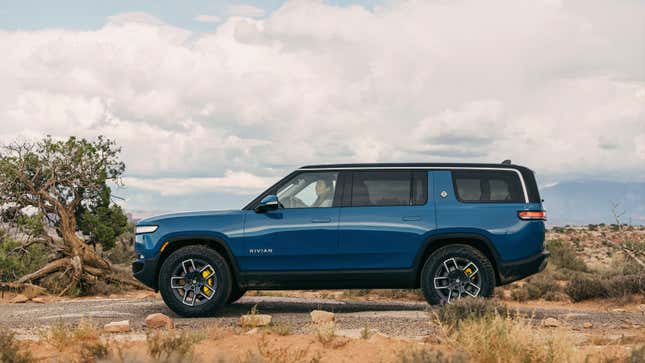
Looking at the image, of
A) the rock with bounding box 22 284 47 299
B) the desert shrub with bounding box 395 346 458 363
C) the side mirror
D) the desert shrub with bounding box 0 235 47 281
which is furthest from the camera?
the desert shrub with bounding box 0 235 47 281

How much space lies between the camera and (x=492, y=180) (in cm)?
1068

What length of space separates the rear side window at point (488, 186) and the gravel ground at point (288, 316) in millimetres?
1641

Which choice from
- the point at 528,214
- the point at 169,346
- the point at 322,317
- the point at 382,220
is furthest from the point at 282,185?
the point at 169,346

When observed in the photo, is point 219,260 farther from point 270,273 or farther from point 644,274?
point 644,274

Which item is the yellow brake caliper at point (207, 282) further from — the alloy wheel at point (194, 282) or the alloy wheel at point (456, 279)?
the alloy wheel at point (456, 279)

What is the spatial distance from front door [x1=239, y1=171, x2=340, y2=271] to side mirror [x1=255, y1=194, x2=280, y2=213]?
8cm

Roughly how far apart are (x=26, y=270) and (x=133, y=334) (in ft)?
33.9

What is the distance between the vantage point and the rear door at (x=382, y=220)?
10312 mm

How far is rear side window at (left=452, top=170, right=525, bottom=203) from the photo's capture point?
1061 cm

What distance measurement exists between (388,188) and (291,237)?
1539mm

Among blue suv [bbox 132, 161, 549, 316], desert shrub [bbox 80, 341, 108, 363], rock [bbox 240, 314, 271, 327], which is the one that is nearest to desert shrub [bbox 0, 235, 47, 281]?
blue suv [bbox 132, 161, 549, 316]

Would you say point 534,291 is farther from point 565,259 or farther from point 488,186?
point 565,259

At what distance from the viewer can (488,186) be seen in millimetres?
10672

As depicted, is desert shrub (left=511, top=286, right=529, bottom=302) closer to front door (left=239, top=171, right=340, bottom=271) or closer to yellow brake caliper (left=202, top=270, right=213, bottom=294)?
front door (left=239, top=171, right=340, bottom=271)
